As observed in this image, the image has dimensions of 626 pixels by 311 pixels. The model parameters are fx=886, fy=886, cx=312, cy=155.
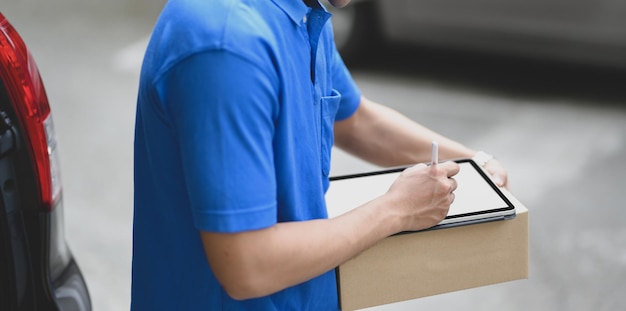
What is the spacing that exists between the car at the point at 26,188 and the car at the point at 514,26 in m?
3.24

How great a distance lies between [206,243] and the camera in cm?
133

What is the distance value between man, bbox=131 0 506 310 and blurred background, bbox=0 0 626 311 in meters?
1.61

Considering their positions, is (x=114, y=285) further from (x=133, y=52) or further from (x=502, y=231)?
(x=133, y=52)

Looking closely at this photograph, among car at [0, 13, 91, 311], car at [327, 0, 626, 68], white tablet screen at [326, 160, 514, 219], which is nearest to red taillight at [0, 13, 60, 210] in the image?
car at [0, 13, 91, 311]

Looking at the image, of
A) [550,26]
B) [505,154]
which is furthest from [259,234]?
[550,26]

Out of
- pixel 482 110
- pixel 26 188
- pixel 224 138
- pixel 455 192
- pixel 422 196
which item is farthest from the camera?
pixel 482 110

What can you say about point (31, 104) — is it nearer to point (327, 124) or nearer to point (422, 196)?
point (327, 124)

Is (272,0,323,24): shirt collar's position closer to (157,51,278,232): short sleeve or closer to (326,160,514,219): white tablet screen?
(157,51,278,232): short sleeve

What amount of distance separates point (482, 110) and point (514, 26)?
510 millimetres

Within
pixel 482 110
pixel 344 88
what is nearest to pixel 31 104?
pixel 344 88

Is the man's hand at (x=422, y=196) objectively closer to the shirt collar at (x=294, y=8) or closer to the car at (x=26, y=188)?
the shirt collar at (x=294, y=8)

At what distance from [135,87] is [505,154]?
2.20m

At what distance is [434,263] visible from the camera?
1.59 m

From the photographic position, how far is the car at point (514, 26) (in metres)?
4.60
